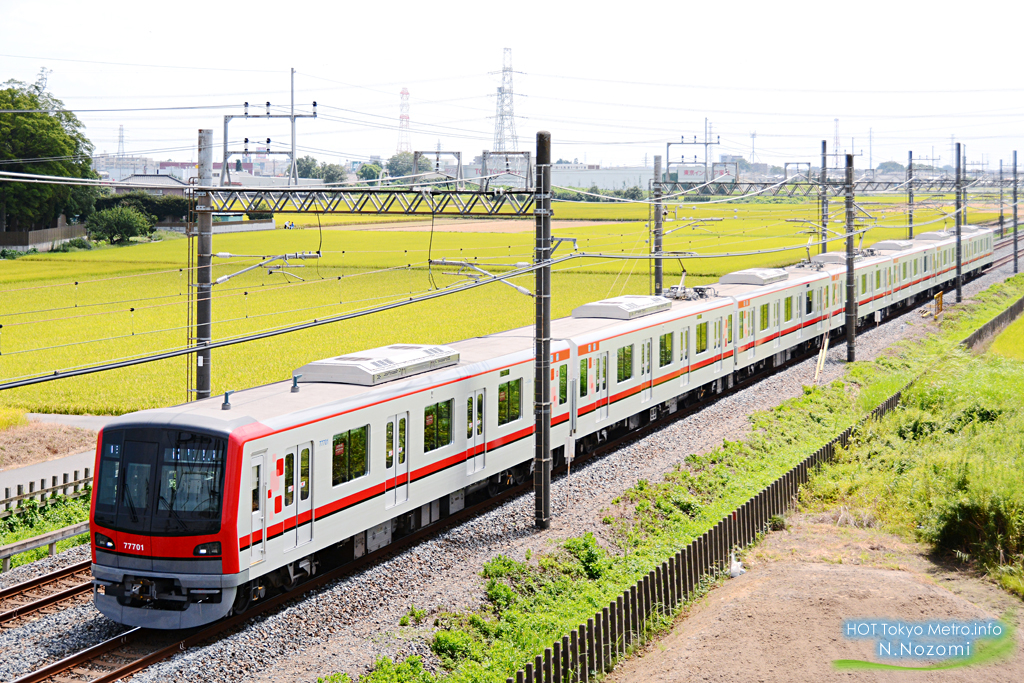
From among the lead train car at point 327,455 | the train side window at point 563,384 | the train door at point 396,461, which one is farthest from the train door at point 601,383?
the train door at point 396,461

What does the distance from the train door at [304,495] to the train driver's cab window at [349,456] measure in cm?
44

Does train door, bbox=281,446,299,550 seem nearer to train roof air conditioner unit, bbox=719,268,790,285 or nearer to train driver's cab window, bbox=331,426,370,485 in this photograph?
train driver's cab window, bbox=331,426,370,485

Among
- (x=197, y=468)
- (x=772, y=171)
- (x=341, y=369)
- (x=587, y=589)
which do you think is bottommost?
(x=587, y=589)

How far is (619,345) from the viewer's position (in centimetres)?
2005

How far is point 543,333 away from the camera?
15.6 metres

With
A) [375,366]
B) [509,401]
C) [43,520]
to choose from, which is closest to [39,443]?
[43,520]

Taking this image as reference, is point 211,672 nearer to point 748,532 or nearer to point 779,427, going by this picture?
point 748,532

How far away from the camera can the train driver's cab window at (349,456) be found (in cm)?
1252

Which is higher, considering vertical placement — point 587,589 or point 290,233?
point 290,233

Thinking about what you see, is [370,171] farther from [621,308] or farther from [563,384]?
[563,384]

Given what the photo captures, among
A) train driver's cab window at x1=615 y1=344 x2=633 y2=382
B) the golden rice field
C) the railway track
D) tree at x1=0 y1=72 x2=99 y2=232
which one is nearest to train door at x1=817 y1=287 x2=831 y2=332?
the golden rice field

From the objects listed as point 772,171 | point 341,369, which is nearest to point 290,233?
point 341,369

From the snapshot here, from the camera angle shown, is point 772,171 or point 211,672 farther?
point 772,171

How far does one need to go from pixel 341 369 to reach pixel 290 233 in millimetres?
67696
